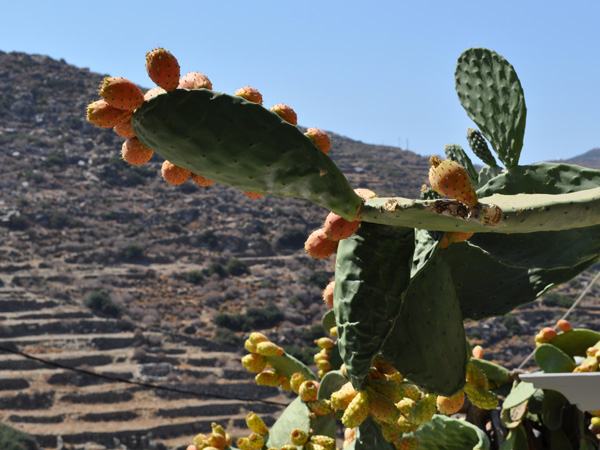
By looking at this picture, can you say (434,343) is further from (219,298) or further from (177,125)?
(219,298)

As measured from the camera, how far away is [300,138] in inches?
39.2

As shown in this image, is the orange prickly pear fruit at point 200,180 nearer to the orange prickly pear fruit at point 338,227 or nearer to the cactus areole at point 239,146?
the cactus areole at point 239,146

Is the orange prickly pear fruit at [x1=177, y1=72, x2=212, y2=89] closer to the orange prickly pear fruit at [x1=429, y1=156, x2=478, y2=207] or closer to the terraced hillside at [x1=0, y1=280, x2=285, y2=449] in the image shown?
the orange prickly pear fruit at [x1=429, y1=156, x2=478, y2=207]

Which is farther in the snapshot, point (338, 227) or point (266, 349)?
point (266, 349)

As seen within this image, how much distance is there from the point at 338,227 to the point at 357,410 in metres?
0.35

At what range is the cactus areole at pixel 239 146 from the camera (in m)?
0.94

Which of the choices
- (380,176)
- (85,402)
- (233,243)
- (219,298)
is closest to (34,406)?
(85,402)

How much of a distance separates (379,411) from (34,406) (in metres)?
19.8

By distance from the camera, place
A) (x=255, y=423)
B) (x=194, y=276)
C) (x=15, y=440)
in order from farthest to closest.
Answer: (x=194, y=276) < (x=15, y=440) < (x=255, y=423)

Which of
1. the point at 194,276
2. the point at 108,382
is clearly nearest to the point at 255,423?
the point at 108,382

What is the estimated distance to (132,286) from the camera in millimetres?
27922

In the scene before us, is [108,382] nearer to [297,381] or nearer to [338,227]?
[297,381]

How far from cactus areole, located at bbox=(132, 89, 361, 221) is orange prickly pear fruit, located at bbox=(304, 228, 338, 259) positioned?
0.14m

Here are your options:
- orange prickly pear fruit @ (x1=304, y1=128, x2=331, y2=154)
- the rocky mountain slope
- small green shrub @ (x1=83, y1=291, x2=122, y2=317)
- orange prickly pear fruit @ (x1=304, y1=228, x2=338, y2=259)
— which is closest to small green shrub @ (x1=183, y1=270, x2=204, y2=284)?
the rocky mountain slope
